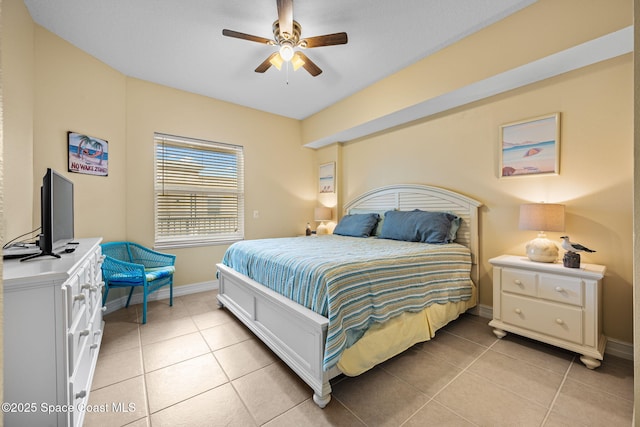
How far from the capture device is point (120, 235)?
313 centimetres

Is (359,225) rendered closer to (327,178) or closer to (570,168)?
(327,178)

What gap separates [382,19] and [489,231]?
2309mm

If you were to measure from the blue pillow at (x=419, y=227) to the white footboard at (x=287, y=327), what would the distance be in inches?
67.3

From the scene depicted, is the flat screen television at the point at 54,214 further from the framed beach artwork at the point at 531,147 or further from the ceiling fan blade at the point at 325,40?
the framed beach artwork at the point at 531,147

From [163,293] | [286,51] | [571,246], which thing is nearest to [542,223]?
[571,246]

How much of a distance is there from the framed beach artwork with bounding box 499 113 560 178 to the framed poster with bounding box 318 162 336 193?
2502 mm

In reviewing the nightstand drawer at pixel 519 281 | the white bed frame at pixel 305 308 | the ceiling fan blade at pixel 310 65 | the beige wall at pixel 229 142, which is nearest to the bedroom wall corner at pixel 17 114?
the beige wall at pixel 229 142

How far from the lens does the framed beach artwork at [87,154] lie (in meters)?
2.63

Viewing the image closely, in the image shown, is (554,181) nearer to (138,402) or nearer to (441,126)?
(441,126)

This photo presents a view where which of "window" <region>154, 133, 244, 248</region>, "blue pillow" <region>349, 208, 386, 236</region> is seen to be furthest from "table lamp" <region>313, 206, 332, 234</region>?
"window" <region>154, 133, 244, 248</region>

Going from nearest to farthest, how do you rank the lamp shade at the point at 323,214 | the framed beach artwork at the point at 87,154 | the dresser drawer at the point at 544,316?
1. the dresser drawer at the point at 544,316
2. the framed beach artwork at the point at 87,154
3. the lamp shade at the point at 323,214

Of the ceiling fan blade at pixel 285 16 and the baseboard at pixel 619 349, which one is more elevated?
the ceiling fan blade at pixel 285 16

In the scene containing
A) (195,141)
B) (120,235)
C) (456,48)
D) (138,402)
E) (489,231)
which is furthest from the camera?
(195,141)

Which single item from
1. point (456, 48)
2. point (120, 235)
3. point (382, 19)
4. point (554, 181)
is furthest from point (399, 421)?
point (120, 235)
